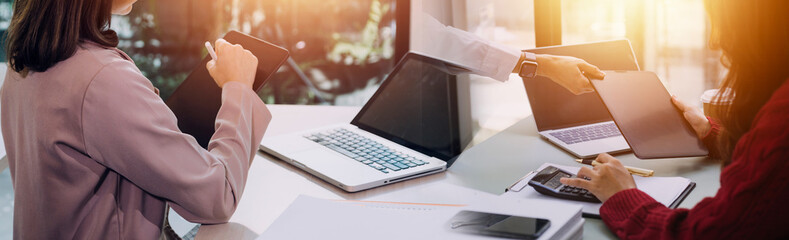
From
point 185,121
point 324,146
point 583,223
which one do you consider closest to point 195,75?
point 185,121

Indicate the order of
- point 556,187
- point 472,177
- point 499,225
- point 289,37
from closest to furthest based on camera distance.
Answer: point 499,225
point 556,187
point 472,177
point 289,37

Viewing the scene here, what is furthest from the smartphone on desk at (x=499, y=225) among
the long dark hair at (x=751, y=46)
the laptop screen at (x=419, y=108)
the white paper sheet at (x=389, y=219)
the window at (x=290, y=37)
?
the window at (x=290, y=37)

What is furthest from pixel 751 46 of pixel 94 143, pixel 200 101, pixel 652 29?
pixel 652 29

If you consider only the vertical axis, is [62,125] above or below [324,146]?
above

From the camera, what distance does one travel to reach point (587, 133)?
1312 mm

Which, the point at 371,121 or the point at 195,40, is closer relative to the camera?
the point at 371,121

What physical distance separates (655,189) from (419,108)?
0.52 metres

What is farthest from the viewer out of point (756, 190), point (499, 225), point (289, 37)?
point (289, 37)

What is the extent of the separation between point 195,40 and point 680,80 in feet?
8.06

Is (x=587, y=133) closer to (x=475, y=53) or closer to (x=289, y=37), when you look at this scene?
(x=475, y=53)

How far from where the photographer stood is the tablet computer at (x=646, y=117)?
110cm

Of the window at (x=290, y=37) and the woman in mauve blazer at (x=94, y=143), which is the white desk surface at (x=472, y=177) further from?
the window at (x=290, y=37)

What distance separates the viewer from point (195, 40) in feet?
11.1

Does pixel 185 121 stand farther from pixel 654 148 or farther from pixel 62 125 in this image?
pixel 654 148
